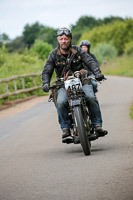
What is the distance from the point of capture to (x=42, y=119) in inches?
539

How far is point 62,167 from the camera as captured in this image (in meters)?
6.50

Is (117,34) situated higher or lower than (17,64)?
higher

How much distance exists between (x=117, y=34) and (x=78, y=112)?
93.3 metres

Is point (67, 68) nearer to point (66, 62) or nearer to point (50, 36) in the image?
point (66, 62)

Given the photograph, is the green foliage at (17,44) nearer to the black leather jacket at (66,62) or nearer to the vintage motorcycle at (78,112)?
the black leather jacket at (66,62)

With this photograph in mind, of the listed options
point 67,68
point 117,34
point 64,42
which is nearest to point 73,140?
point 67,68

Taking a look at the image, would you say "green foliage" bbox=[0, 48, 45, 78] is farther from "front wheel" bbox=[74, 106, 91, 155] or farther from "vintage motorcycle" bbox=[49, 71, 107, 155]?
"front wheel" bbox=[74, 106, 91, 155]

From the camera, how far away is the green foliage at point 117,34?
3780 inches

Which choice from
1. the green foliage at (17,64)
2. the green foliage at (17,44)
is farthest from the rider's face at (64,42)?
the green foliage at (17,44)

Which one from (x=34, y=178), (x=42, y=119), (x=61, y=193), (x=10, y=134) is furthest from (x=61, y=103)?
(x=42, y=119)

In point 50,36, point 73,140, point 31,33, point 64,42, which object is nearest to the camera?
point 73,140

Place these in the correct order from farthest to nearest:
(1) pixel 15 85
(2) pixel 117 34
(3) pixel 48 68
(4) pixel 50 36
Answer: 1. (4) pixel 50 36
2. (2) pixel 117 34
3. (1) pixel 15 85
4. (3) pixel 48 68

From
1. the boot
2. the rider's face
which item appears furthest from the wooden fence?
the boot

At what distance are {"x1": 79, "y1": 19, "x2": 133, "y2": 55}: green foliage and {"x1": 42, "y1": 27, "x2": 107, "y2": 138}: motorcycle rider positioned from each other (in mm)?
86310
